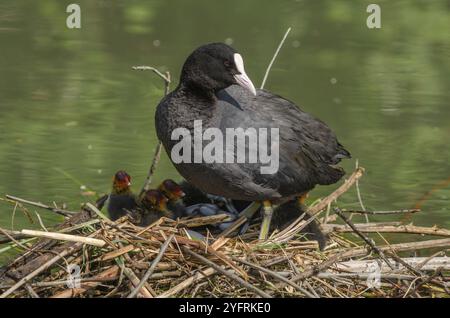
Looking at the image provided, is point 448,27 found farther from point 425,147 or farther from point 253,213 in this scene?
point 253,213

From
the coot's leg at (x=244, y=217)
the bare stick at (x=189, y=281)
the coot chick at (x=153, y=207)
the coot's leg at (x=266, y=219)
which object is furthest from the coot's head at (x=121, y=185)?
the bare stick at (x=189, y=281)

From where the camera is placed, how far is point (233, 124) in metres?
5.86

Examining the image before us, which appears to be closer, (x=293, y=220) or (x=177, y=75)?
(x=293, y=220)

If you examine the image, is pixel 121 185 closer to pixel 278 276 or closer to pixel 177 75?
pixel 278 276

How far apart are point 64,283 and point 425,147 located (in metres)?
4.00

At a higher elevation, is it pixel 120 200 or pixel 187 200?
pixel 120 200

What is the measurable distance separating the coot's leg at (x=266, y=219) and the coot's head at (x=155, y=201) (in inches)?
18.9

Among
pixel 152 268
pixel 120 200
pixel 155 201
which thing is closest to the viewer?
pixel 152 268

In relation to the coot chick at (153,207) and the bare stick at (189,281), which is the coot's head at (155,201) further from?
the bare stick at (189,281)

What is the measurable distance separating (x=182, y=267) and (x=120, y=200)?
81cm

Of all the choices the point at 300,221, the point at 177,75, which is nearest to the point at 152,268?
the point at 300,221

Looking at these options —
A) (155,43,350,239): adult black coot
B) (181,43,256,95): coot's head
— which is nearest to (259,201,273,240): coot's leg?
(155,43,350,239): adult black coot
